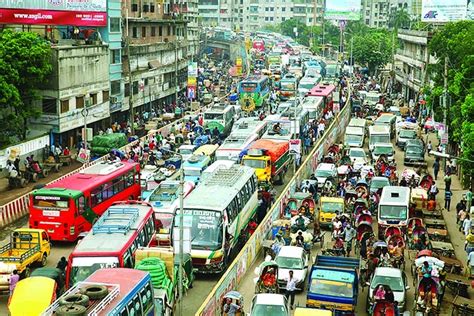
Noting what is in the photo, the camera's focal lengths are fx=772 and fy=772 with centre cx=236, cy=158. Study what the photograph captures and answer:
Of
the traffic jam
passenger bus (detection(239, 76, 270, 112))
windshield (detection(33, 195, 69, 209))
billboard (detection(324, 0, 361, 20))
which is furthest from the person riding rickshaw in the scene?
billboard (detection(324, 0, 361, 20))

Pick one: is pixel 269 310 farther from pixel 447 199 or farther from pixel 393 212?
pixel 447 199

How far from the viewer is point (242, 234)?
30.0 meters

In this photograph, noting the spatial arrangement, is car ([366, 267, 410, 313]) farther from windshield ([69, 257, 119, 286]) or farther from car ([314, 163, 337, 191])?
car ([314, 163, 337, 191])

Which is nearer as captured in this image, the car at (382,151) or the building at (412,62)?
the car at (382,151)

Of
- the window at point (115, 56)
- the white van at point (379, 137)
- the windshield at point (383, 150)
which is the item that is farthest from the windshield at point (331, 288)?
the window at point (115, 56)

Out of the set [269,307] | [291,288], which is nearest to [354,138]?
[291,288]

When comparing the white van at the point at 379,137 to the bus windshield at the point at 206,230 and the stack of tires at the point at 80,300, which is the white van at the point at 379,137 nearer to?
the bus windshield at the point at 206,230

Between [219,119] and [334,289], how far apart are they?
3471 centimetres

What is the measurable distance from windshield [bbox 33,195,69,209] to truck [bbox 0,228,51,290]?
1.62 m

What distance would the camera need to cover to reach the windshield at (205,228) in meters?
26.2

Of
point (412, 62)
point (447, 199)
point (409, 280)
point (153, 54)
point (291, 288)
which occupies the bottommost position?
point (409, 280)

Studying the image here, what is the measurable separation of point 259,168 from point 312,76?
5240 centimetres

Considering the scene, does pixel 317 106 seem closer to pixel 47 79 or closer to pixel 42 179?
pixel 47 79

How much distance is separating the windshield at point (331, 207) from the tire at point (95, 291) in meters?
17.8
